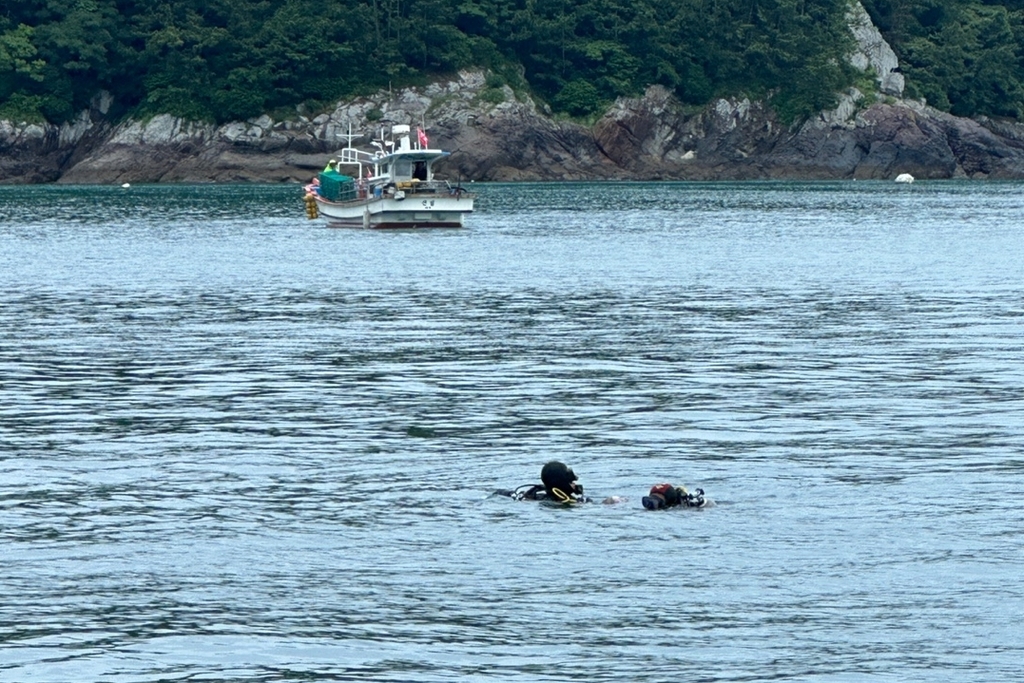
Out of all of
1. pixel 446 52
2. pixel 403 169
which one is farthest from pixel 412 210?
pixel 446 52

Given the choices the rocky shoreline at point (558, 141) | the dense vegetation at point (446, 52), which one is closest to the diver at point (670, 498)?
the rocky shoreline at point (558, 141)

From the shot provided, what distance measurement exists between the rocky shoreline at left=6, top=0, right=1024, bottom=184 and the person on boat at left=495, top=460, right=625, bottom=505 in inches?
4827

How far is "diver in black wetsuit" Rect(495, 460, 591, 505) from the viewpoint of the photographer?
2327 centimetres

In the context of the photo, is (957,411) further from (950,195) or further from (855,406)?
(950,195)

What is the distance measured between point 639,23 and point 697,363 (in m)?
128

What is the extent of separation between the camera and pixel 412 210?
87875 millimetres

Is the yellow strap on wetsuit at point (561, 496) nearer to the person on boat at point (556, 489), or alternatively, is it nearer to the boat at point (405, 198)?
the person on boat at point (556, 489)

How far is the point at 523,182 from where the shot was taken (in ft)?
501

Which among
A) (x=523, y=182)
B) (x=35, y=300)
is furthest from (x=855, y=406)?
(x=523, y=182)

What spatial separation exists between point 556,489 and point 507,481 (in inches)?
67.1

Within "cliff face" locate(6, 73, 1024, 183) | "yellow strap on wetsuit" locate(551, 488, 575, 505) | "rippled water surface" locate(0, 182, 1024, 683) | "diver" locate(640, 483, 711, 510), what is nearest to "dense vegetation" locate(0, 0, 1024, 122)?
"cliff face" locate(6, 73, 1024, 183)

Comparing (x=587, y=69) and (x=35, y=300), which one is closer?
(x=35, y=300)

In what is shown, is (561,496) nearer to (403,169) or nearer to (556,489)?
(556,489)

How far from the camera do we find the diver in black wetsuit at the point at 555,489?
76.3 feet
